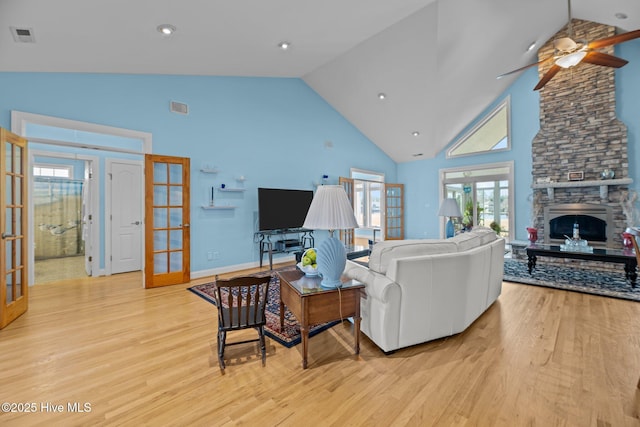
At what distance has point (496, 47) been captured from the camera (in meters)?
5.43

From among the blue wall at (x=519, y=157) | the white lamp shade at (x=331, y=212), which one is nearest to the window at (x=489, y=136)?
the blue wall at (x=519, y=157)

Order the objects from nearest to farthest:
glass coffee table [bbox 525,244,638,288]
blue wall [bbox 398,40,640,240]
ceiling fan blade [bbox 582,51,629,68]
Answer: ceiling fan blade [bbox 582,51,629,68] < glass coffee table [bbox 525,244,638,288] < blue wall [bbox 398,40,640,240]

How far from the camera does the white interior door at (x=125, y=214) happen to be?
5129 mm

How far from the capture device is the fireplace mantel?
523cm

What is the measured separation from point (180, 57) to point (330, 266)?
3.70m

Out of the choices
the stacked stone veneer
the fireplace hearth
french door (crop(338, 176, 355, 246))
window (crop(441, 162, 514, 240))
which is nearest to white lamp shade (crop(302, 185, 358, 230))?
french door (crop(338, 176, 355, 246))

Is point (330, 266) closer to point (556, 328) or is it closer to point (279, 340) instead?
point (279, 340)

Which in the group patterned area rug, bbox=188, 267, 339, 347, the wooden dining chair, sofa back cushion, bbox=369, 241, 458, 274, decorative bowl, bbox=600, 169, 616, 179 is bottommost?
patterned area rug, bbox=188, 267, 339, 347

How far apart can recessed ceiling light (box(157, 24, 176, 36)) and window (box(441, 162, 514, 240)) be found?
257 inches

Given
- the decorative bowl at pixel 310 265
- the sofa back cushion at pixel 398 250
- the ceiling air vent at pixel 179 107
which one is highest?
the ceiling air vent at pixel 179 107

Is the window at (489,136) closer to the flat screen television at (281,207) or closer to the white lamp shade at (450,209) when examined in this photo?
the white lamp shade at (450,209)

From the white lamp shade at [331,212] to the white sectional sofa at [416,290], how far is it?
426mm

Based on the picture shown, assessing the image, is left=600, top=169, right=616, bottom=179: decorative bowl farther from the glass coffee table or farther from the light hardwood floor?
the light hardwood floor

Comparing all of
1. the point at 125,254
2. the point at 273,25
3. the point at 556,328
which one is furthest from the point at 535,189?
the point at 125,254
